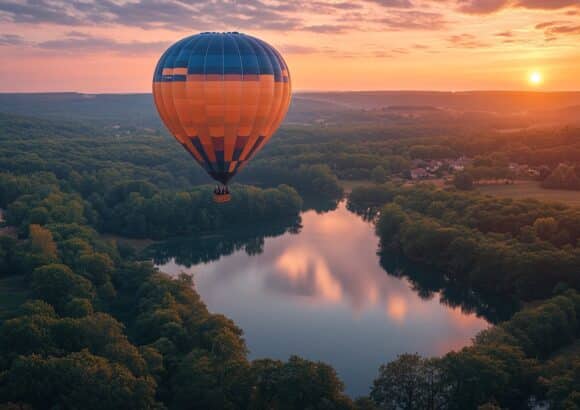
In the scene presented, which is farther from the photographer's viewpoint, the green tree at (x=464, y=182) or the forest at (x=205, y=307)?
the green tree at (x=464, y=182)

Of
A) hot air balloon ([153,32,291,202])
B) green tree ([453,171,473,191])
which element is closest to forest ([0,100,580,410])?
green tree ([453,171,473,191])

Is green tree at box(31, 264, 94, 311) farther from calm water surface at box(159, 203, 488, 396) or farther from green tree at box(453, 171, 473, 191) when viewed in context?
green tree at box(453, 171, 473, 191)

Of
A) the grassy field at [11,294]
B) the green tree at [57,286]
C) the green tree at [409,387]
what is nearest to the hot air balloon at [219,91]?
the green tree at [409,387]

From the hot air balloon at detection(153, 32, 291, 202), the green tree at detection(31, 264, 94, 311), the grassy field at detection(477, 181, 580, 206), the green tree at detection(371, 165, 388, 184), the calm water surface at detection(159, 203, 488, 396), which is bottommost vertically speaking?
the calm water surface at detection(159, 203, 488, 396)

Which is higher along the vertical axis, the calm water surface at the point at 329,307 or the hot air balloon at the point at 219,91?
the hot air balloon at the point at 219,91

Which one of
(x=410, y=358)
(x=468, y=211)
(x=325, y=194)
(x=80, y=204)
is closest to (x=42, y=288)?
(x=410, y=358)

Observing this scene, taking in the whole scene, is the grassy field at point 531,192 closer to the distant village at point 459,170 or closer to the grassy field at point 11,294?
the distant village at point 459,170

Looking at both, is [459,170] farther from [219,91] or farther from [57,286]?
[219,91]
